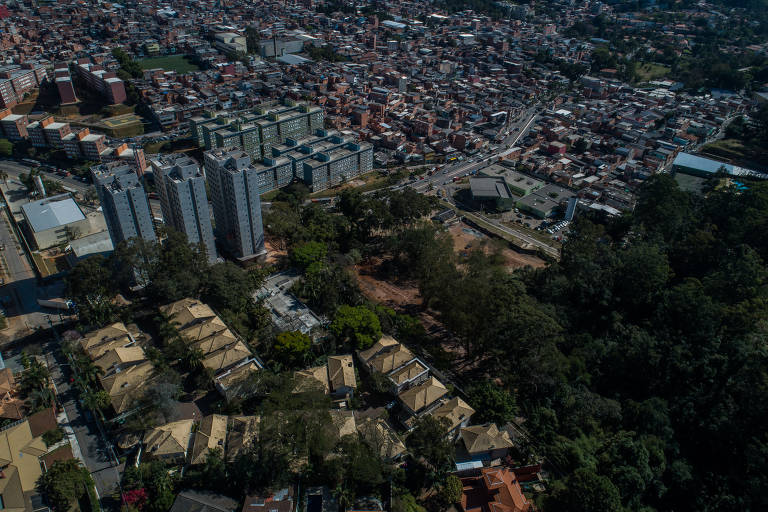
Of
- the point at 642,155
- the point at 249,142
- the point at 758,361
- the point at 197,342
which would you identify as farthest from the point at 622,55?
the point at 197,342

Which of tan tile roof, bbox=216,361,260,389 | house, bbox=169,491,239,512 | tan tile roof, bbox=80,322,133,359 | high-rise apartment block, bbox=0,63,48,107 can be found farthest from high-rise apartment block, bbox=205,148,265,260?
high-rise apartment block, bbox=0,63,48,107

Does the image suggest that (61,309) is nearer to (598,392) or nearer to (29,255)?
(29,255)

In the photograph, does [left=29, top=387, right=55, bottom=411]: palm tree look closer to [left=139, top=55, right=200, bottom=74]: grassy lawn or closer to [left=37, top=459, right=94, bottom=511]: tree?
[left=37, top=459, right=94, bottom=511]: tree

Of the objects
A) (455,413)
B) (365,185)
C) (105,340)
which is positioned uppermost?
(455,413)

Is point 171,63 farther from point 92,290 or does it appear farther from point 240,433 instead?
point 240,433

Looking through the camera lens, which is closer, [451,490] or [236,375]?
[451,490]

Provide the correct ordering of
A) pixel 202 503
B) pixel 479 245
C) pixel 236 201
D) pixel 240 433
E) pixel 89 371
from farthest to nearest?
pixel 479 245
pixel 236 201
pixel 89 371
pixel 240 433
pixel 202 503

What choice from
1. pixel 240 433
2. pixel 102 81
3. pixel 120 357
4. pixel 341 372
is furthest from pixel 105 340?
pixel 102 81
